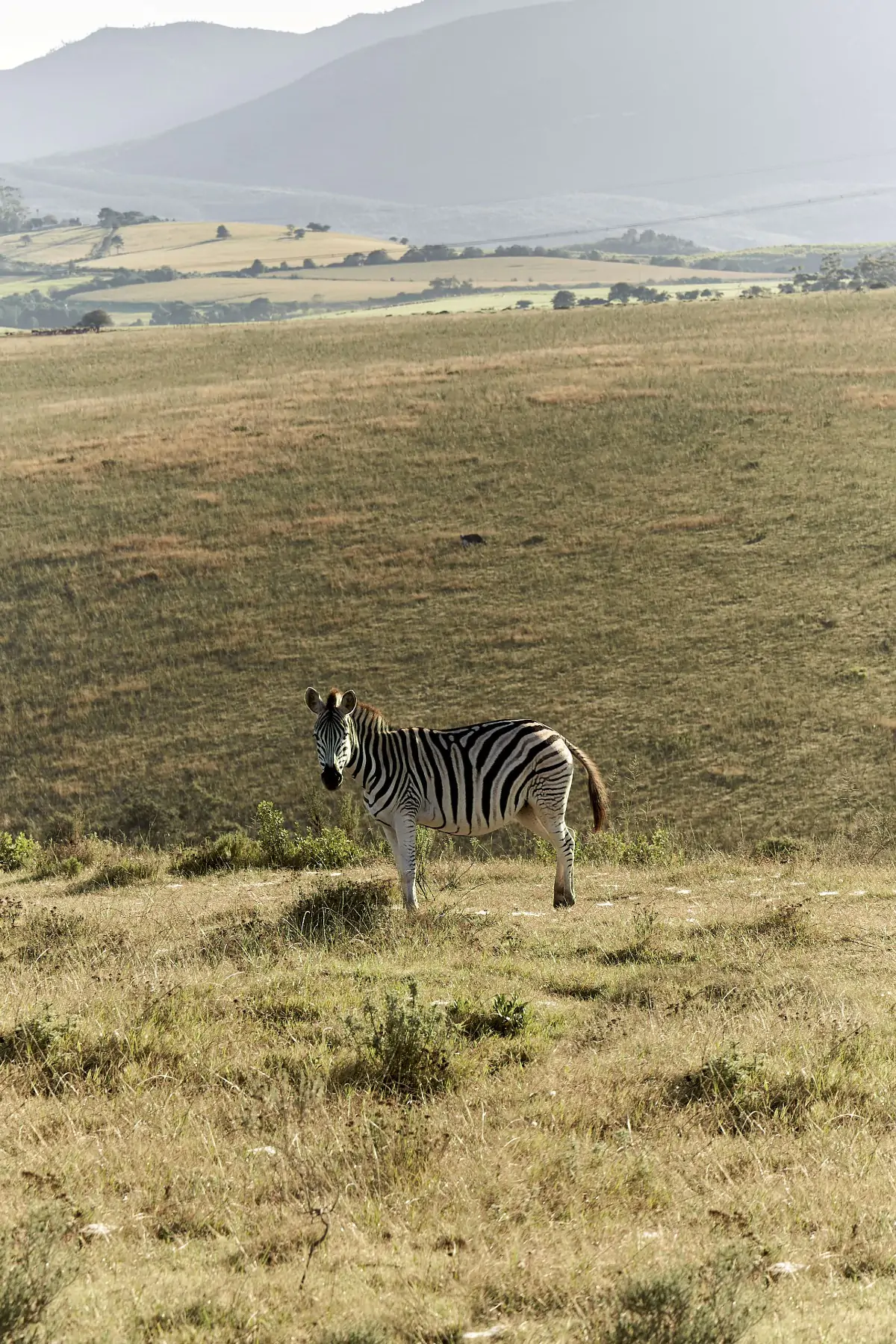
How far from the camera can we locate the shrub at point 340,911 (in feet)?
41.7

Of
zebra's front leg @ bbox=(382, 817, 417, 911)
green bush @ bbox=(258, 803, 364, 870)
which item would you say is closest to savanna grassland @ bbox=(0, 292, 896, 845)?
green bush @ bbox=(258, 803, 364, 870)

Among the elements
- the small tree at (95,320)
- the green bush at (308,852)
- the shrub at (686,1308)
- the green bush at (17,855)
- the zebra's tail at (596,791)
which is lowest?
the green bush at (17,855)

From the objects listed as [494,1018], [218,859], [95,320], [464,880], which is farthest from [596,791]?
[95,320]

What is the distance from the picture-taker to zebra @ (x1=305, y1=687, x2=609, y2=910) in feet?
49.1

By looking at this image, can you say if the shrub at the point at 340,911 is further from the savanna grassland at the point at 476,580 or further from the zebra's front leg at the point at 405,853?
the savanna grassland at the point at 476,580

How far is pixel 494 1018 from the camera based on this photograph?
9.03 metres

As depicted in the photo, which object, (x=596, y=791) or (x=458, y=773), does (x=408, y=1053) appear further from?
(x=596, y=791)

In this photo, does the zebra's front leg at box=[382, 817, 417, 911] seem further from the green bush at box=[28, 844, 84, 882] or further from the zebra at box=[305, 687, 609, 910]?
the green bush at box=[28, 844, 84, 882]

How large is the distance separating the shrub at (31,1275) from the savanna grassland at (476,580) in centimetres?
2007

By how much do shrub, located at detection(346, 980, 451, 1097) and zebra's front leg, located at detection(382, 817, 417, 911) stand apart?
567cm

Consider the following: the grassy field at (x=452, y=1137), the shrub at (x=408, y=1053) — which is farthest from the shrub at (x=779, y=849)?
the shrub at (x=408, y=1053)

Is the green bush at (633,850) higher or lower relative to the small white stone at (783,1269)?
lower

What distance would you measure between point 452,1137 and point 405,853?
7.71 metres

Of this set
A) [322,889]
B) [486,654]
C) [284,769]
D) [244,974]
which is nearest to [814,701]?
[486,654]
